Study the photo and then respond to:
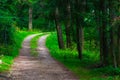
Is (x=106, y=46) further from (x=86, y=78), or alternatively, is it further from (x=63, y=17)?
(x=63, y=17)

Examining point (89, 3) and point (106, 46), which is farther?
point (89, 3)

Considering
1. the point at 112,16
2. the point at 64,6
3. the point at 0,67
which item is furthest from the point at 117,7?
the point at 64,6

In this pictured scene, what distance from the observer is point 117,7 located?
21.8 meters

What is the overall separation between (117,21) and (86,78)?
3.52 m

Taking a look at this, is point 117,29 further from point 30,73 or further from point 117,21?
point 30,73

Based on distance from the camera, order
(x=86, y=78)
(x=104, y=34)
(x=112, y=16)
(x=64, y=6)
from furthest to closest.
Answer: (x=64, y=6) → (x=104, y=34) → (x=112, y=16) → (x=86, y=78)

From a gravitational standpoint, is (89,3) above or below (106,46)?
above

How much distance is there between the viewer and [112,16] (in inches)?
843

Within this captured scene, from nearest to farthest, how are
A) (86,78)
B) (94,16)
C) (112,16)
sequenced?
(86,78) < (112,16) < (94,16)

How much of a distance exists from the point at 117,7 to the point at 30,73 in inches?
248

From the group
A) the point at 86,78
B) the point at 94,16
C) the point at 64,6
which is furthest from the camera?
→ the point at 64,6

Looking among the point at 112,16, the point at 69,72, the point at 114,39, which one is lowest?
the point at 69,72

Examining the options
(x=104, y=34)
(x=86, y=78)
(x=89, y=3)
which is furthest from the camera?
(x=89, y=3)

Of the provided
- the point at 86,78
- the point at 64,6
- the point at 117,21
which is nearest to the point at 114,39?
the point at 117,21
